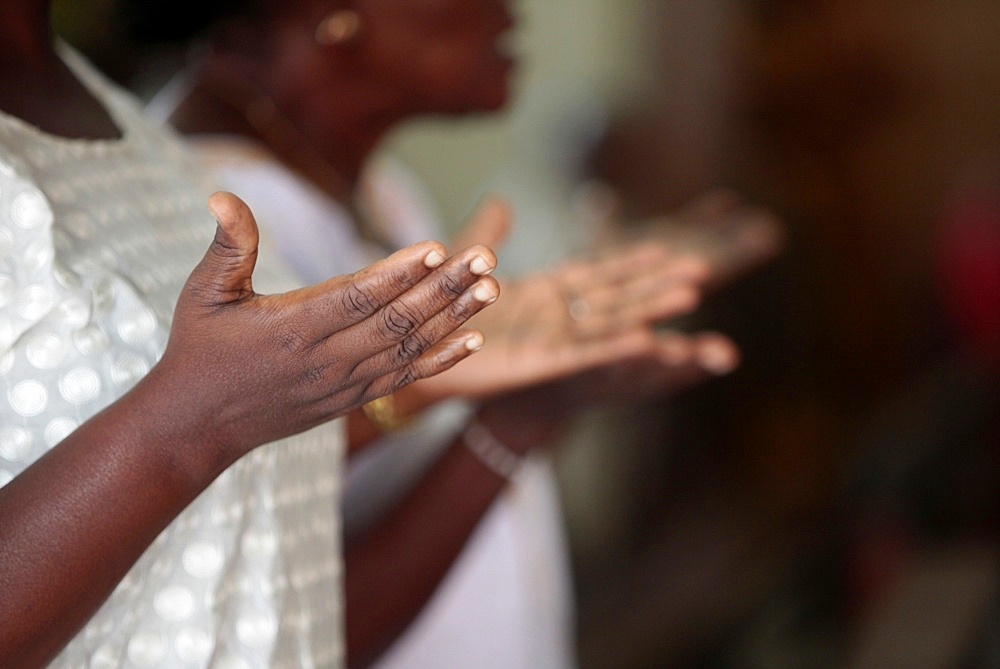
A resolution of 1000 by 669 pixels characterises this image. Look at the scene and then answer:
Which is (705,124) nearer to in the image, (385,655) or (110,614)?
(385,655)

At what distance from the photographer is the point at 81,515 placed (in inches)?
15.2

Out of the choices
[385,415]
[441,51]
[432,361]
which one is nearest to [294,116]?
[441,51]

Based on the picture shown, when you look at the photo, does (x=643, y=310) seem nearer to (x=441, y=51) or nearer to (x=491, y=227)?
(x=491, y=227)

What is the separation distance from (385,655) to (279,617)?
1.26 ft

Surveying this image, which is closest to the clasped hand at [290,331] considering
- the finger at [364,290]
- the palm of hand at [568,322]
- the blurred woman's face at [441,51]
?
the finger at [364,290]

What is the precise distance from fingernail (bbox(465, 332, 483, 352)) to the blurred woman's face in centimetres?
54

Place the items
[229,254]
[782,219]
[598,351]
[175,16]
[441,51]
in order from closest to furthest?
[229,254] → [598,351] → [175,16] → [441,51] → [782,219]

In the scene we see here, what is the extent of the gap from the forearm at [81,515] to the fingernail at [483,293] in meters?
0.13

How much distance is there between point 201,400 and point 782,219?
1.99 m

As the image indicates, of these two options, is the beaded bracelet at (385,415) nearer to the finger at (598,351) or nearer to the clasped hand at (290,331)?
the finger at (598,351)

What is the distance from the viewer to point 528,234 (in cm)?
218

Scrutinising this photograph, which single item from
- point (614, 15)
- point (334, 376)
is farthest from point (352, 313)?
point (614, 15)

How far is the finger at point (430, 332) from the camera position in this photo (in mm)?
387

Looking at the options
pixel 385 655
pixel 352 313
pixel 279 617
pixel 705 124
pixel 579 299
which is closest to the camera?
pixel 352 313
